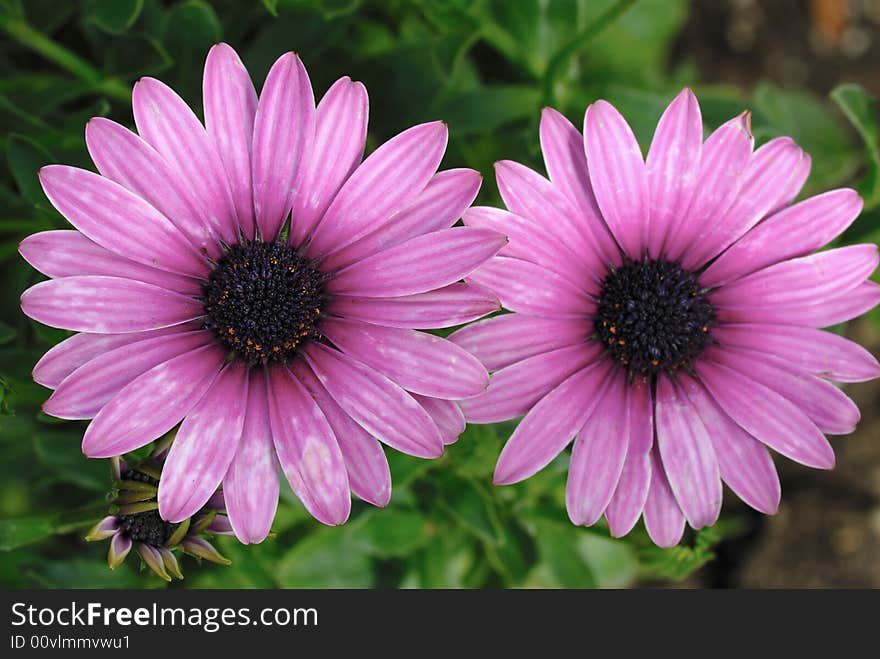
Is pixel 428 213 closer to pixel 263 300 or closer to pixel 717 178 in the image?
pixel 263 300

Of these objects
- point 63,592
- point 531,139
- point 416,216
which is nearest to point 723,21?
point 531,139

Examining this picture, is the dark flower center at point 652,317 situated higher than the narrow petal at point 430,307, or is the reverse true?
the dark flower center at point 652,317

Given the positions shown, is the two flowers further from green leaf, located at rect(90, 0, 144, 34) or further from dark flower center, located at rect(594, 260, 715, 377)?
green leaf, located at rect(90, 0, 144, 34)

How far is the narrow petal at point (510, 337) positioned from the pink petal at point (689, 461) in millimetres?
293

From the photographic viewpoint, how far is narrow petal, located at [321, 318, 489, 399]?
5.88 ft

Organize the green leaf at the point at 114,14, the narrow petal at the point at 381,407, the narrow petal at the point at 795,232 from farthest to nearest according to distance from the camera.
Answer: the green leaf at the point at 114,14 → the narrow petal at the point at 795,232 → the narrow petal at the point at 381,407

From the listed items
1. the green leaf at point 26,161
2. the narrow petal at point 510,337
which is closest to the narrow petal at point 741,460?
the narrow petal at point 510,337

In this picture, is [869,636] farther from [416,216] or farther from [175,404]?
[175,404]

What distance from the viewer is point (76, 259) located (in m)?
1.78

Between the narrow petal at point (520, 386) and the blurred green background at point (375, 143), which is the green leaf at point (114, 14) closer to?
the blurred green background at point (375, 143)

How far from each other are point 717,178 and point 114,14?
1627 mm

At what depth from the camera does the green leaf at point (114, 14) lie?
2.40 m

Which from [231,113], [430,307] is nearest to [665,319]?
[430,307]

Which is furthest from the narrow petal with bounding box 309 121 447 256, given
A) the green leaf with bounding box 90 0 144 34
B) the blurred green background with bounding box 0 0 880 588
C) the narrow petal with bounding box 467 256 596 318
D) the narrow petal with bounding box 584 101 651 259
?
the green leaf with bounding box 90 0 144 34
